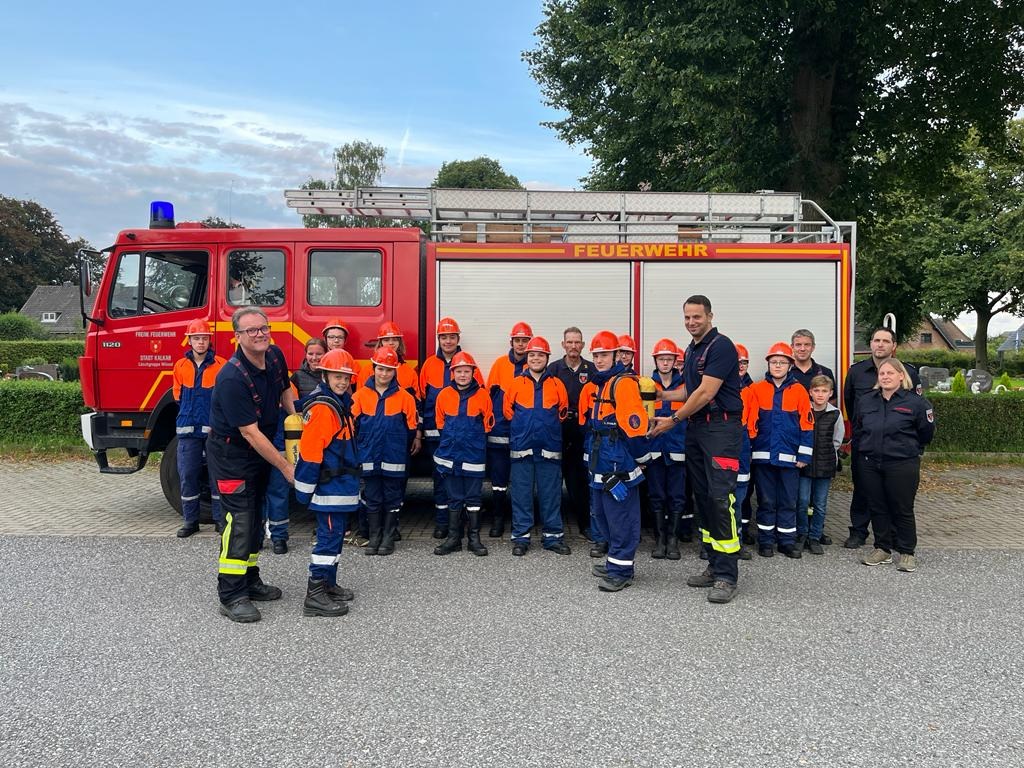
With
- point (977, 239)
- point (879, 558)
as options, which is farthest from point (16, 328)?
point (977, 239)

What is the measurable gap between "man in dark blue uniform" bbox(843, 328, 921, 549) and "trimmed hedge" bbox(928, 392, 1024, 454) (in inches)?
220

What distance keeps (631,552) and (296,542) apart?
9.34 ft

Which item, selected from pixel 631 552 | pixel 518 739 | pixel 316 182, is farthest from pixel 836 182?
pixel 316 182

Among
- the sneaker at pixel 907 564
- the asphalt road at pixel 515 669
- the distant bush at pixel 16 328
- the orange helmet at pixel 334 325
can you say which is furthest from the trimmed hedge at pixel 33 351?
the sneaker at pixel 907 564

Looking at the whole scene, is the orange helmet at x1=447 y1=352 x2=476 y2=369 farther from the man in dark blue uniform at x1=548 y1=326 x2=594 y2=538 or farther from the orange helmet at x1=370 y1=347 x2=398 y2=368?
the man in dark blue uniform at x1=548 y1=326 x2=594 y2=538

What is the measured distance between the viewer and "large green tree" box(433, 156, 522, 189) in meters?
41.0

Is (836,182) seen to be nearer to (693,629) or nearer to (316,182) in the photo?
(693,629)

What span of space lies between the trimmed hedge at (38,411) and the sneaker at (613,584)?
357 inches

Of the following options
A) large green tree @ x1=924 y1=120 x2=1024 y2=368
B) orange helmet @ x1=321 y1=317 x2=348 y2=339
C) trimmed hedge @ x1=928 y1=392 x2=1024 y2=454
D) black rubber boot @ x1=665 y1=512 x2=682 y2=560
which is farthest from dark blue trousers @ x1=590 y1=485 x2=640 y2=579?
large green tree @ x1=924 y1=120 x2=1024 y2=368

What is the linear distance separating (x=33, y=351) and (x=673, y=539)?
25.2 m

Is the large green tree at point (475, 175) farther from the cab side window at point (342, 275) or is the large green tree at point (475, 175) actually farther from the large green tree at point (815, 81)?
the cab side window at point (342, 275)

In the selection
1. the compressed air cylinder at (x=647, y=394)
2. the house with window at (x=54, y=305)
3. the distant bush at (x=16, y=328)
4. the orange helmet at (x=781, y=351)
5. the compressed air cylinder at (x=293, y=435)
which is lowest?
the compressed air cylinder at (x=293, y=435)

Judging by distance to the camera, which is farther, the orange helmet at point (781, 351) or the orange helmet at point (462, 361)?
the orange helmet at point (781, 351)

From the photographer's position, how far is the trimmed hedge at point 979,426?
10328 mm
